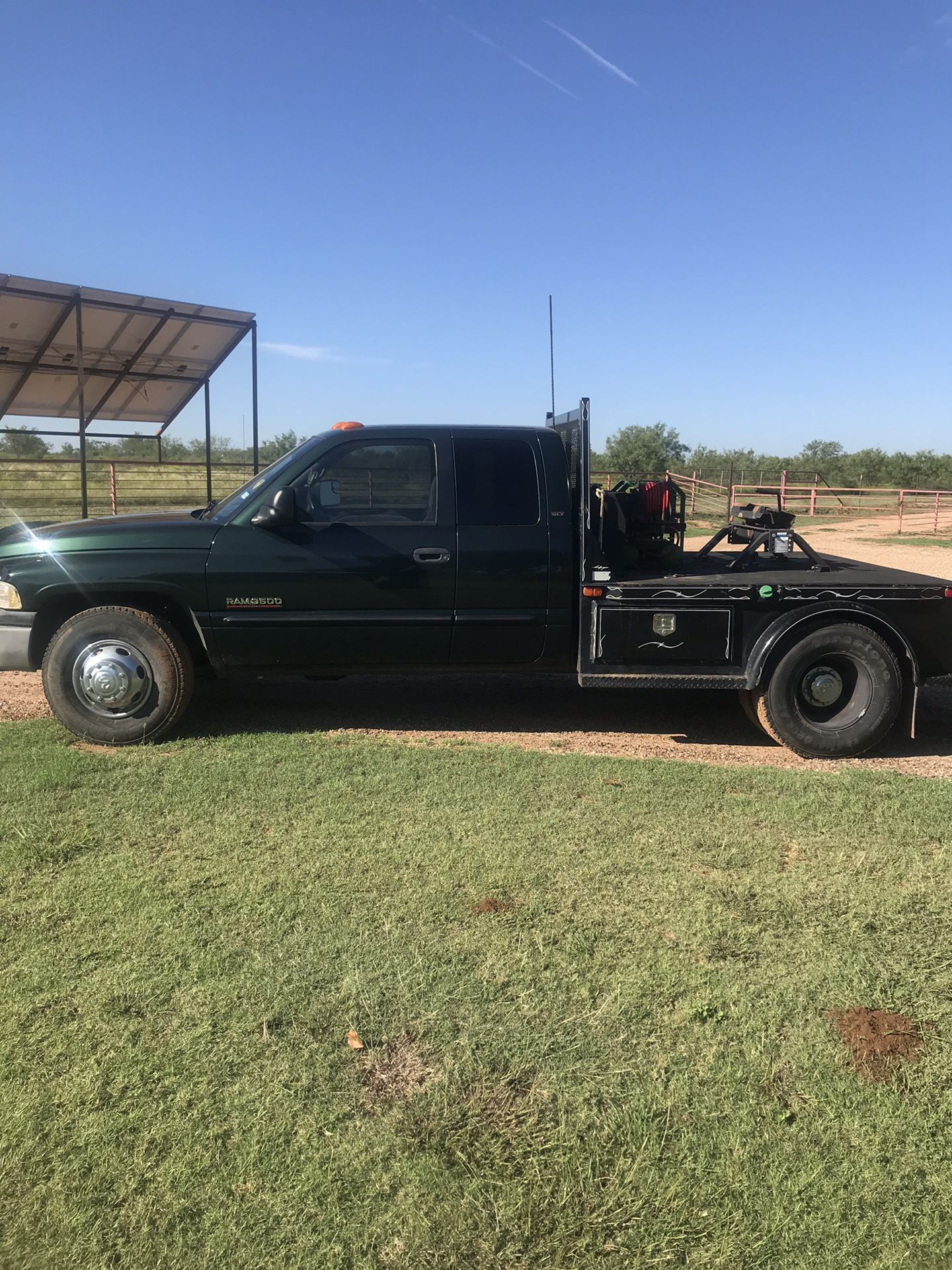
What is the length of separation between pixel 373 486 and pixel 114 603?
167cm

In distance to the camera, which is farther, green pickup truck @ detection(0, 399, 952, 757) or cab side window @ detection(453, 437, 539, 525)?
cab side window @ detection(453, 437, 539, 525)

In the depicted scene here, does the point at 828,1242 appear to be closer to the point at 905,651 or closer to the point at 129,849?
the point at 129,849

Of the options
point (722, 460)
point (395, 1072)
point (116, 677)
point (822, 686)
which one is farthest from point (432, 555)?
point (722, 460)

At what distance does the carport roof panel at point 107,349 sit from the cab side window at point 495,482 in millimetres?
9098

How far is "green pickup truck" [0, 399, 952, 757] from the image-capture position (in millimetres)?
5703

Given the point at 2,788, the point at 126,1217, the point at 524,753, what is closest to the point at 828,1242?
the point at 126,1217

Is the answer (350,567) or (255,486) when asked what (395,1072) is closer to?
(350,567)

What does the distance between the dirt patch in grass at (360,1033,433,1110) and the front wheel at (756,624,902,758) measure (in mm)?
3651

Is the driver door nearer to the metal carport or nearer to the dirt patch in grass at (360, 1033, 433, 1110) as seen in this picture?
the dirt patch in grass at (360, 1033, 433, 1110)

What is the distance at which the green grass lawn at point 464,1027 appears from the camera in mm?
2244

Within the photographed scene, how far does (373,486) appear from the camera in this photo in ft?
19.1

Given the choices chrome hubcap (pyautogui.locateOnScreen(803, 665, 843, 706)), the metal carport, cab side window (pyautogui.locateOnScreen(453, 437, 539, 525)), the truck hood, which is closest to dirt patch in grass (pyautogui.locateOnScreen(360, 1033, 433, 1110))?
cab side window (pyautogui.locateOnScreen(453, 437, 539, 525))

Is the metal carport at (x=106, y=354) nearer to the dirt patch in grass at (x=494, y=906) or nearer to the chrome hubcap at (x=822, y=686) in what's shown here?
the chrome hubcap at (x=822, y=686)

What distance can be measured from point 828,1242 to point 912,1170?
1.16 feet
